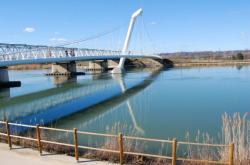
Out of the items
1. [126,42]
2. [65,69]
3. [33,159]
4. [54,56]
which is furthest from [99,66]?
[33,159]

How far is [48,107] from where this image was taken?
65.2 feet

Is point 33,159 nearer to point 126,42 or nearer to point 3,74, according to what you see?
point 3,74

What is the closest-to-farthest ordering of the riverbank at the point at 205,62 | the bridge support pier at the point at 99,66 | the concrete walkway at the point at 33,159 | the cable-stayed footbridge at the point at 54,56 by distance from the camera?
the concrete walkway at the point at 33,159, the cable-stayed footbridge at the point at 54,56, the bridge support pier at the point at 99,66, the riverbank at the point at 205,62

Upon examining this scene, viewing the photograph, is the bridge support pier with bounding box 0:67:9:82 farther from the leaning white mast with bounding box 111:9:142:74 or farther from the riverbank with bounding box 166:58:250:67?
the riverbank with bounding box 166:58:250:67

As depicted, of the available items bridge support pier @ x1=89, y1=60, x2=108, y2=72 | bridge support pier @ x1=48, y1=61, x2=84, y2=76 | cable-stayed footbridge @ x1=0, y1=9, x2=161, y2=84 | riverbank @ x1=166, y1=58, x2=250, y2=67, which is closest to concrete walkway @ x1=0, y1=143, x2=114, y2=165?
cable-stayed footbridge @ x1=0, y1=9, x2=161, y2=84

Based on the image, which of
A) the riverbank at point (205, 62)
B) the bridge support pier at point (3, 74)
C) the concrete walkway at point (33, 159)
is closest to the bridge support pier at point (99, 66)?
the riverbank at point (205, 62)

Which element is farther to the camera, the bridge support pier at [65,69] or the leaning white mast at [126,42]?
the leaning white mast at [126,42]

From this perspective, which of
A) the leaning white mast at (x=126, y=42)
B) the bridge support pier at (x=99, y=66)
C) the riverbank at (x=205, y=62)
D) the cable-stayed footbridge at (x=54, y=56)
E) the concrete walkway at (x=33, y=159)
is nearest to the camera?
the concrete walkway at (x=33, y=159)

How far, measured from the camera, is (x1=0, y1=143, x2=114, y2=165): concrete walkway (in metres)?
6.12

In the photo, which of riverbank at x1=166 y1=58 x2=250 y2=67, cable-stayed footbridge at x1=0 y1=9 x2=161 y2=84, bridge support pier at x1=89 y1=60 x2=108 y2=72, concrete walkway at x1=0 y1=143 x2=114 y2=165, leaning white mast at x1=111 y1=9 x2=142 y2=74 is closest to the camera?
concrete walkway at x1=0 y1=143 x2=114 y2=165

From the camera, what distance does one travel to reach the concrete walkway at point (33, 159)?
612 cm

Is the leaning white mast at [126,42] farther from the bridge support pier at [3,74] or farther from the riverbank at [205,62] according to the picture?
the bridge support pier at [3,74]

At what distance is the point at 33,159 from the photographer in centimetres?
634

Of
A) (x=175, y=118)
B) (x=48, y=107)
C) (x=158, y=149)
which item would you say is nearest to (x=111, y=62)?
(x=48, y=107)
